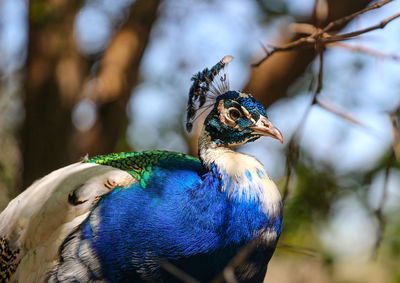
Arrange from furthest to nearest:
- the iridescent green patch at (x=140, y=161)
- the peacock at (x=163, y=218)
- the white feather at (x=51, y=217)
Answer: the iridescent green patch at (x=140, y=161) < the white feather at (x=51, y=217) < the peacock at (x=163, y=218)

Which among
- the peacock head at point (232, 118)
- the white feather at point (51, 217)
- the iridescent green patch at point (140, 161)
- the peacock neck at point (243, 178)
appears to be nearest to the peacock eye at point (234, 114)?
the peacock head at point (232, 118)

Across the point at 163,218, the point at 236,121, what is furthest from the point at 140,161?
the point at 236,121

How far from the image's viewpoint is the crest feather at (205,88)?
3.20m

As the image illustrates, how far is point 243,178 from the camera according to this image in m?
2.79

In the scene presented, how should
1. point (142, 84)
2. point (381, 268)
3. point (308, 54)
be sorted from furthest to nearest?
point (142, 84) < point (381, 268) < point (308, 54)

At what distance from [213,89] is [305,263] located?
4.03m

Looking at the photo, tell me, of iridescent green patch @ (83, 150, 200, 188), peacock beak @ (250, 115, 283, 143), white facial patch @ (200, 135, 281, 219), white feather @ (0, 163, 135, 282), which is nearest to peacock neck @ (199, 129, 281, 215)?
white facial patch @ (200, 135, 281, 219)

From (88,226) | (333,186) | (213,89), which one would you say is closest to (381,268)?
(333,186)

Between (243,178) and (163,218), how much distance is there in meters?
0.47

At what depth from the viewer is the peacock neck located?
2746 millimetres

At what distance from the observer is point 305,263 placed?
6602mm

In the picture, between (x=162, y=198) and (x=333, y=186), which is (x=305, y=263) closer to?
(x=333, y=186)

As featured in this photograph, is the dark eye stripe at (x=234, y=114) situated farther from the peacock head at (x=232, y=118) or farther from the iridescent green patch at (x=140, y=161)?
the iridescent green patch at (x=140, y=161)

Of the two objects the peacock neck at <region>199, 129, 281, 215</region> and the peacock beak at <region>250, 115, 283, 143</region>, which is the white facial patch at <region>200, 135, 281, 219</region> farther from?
the peacock beak at <region>250, 115, 283, 143</region>
